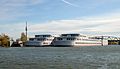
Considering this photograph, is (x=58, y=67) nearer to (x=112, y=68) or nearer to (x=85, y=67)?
(x=85, y=67)

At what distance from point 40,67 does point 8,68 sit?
16.6ft

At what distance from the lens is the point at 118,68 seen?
171ft

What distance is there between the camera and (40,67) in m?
53.9

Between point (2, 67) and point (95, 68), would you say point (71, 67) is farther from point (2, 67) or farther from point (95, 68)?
point (2, 67)

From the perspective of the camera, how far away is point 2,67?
54.2 m

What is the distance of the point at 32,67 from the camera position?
54.0 m

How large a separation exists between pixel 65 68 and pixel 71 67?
64.5 inches

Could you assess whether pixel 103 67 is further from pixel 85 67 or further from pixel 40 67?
pixel 40 67

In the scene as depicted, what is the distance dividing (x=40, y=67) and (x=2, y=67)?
613 cm

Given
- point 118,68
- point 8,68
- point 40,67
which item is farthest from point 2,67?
point 118,68

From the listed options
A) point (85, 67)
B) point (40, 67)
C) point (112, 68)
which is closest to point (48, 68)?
point (40, 67)

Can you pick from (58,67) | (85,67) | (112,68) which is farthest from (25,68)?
(112,68)

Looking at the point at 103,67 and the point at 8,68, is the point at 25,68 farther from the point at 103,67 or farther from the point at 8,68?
the point at 103,67

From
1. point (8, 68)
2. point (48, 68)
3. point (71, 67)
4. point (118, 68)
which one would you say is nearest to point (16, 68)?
point (8, 68)
